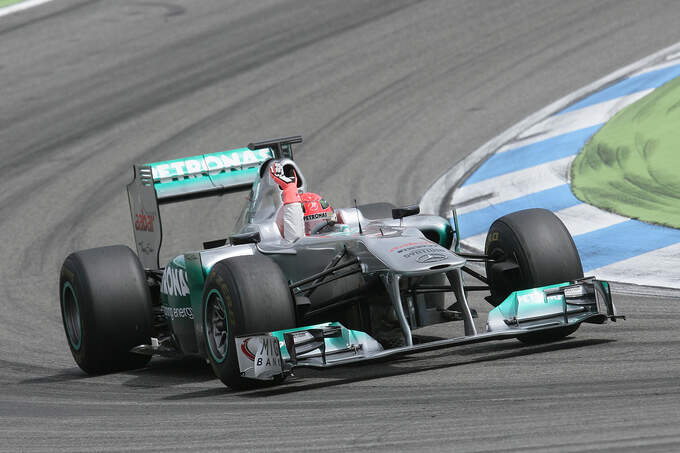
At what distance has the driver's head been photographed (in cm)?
902

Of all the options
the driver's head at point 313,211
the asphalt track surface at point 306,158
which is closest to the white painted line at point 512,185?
the asphalt track surface at point 306,158

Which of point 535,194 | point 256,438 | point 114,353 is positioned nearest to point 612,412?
point 256,438

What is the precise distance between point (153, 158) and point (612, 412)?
41.4ft

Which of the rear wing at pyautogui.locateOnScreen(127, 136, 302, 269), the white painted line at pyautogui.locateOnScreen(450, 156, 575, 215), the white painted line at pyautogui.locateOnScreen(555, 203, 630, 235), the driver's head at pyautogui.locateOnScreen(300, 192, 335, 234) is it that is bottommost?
the white painted line at pyautogui.locateOnScreen(555, 203, 630, 235)

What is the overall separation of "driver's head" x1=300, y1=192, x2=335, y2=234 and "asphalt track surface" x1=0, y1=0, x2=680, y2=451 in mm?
1353

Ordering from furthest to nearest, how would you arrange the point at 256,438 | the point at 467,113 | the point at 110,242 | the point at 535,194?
the point at 467,113 < the point at 110,242 < the point at 535,194 < the point at 256,438

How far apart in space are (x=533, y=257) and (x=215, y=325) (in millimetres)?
2279

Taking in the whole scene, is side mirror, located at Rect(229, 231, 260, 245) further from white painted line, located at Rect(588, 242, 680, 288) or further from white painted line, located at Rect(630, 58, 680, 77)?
white painted line, located at Rect(630, 58, 680, 77)

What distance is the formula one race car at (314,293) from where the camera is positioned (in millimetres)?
7410

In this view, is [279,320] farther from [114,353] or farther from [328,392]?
[114,353]

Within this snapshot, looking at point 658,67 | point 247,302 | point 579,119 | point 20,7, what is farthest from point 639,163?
point 20,7

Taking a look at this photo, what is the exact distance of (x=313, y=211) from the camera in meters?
9.06

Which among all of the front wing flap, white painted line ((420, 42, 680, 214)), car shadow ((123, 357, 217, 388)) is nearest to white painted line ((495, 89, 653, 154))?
white painted line ((420, 42, 680, 214))

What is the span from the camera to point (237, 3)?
79.8 ft
